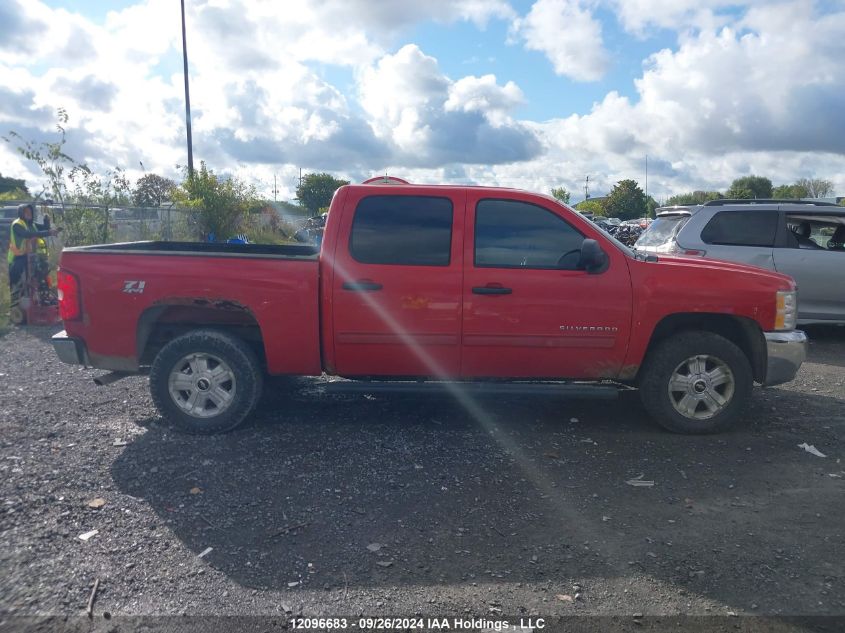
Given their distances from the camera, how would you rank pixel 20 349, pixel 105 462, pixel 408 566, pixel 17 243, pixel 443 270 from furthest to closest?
1. pixel 17 243
2. pixel 20 349
3. pixel 443 270
4. pixel 105 462
5. pixel 408 566

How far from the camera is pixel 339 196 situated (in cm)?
551

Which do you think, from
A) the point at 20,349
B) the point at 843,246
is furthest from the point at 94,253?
the point at 843,246

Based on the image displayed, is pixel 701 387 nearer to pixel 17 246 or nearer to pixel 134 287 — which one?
pixel 134 287

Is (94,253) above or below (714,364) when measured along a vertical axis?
above

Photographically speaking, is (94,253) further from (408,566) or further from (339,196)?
(408,566)

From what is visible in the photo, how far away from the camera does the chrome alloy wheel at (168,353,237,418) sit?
5.48 meters

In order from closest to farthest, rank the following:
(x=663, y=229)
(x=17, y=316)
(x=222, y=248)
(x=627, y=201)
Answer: (x=222, y=248)
(x=663, y=229)
(x=17, y=316)
(x=627, y=201)

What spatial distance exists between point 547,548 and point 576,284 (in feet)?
7.25

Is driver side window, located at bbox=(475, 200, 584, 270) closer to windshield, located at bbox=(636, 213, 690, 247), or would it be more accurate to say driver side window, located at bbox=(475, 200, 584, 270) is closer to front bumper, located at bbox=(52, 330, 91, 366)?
front bumper, located at bbox=(52, 330, 91, 366)

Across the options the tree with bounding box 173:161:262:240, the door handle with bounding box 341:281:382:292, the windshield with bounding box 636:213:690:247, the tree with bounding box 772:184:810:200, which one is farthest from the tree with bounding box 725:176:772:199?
the door handle with bounding box 341:281:382:292

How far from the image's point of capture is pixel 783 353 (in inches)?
218

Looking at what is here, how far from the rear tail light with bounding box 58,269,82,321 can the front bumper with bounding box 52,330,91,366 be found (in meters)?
0.18

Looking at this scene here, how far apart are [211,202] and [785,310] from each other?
762 inches

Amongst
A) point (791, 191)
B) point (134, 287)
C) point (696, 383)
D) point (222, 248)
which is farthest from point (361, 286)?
point (791, 191)
